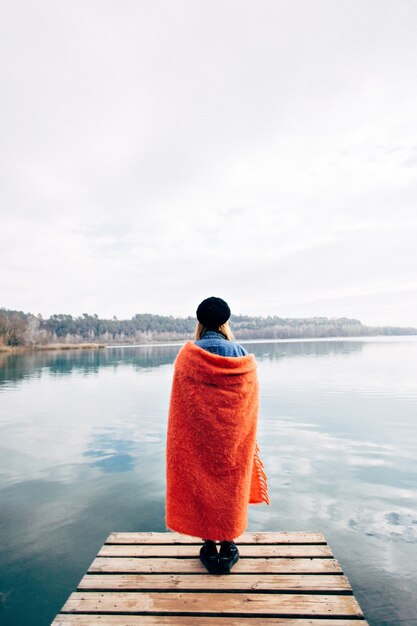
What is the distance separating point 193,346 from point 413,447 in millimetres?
9309

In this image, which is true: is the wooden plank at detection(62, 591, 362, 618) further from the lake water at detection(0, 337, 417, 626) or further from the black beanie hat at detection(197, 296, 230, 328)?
the black beanie hat at detection(197, 296, 230, 328)

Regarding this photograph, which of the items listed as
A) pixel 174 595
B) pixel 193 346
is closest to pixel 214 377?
pixel 193 346

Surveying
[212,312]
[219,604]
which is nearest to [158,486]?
[219,604]

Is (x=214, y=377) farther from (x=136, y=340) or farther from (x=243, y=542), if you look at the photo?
(x=136, y=340)

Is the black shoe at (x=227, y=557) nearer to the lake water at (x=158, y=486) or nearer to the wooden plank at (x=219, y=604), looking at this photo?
the wooden plank at (x=219, y=604)

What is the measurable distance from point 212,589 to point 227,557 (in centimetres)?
29

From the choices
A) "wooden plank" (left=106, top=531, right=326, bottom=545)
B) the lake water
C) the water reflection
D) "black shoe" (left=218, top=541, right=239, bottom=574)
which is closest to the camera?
"black shoe" (left=218, top=541, right=239, bottom=574)

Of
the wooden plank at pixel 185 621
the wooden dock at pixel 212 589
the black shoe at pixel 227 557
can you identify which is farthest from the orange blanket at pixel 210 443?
the wooden plank at pixel 185 621

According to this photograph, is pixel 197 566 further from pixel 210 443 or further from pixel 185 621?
pixel 210 443

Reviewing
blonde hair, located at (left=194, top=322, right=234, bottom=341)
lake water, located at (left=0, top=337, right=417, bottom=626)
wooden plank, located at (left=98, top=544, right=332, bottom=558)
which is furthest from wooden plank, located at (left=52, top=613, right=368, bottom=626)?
blonde hair, located at (left=194, top=322, right=234, bottom=341)

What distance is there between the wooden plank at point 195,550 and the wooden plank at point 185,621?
0.80 m

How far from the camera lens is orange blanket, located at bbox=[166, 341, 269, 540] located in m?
3.07

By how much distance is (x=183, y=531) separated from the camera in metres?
3.24

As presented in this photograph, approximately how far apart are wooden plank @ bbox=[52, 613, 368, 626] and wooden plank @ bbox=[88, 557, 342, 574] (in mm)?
531
